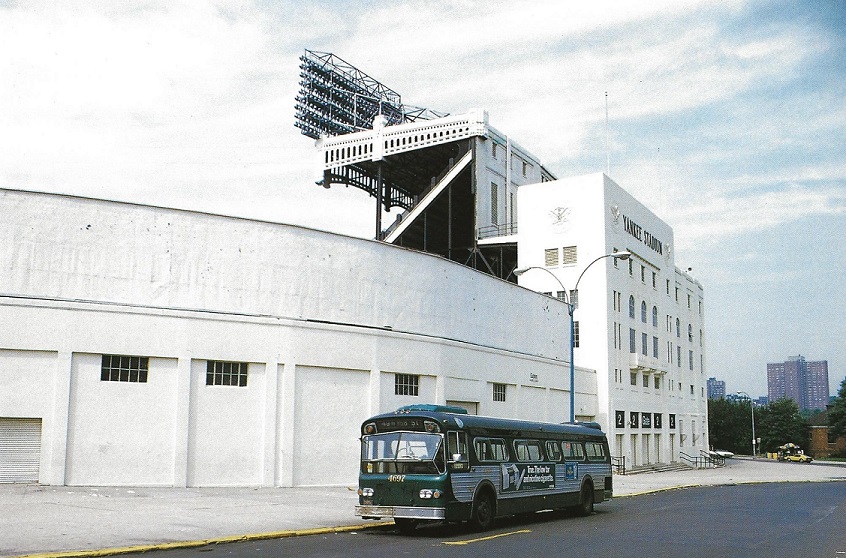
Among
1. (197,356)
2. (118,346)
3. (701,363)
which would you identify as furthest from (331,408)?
(701,363)

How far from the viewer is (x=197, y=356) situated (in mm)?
29094

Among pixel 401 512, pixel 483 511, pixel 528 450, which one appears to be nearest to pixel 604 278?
pixel 528 450

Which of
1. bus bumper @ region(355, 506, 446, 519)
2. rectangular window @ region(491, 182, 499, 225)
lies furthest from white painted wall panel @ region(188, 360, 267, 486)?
rectangular window @ region(491, 182, 499, 225)

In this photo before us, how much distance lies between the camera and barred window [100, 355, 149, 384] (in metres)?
27.8

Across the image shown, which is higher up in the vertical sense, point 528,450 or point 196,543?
point 528,450

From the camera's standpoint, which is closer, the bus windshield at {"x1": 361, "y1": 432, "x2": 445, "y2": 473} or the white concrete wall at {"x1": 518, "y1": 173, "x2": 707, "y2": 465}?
the bus windshield at {"x1": 361, "y1": 432, "x2": 445, "y2": 473}

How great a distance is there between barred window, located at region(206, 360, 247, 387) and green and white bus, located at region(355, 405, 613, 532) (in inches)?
413

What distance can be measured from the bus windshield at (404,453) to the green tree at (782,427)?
119 metres

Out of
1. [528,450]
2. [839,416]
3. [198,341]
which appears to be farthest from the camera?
[839,416]

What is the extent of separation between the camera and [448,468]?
19266 mm

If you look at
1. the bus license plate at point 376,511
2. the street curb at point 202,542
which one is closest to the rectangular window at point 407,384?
Result: the street curb at point 202,542

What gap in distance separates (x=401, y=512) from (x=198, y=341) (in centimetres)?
1294

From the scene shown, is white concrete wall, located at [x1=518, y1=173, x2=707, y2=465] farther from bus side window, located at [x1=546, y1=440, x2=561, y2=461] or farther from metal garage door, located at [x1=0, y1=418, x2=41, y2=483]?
metal garage door, located at [x1=0, y1=418, x2=41, y2=483]

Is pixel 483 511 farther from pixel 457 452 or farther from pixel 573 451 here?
pixel 573 451
